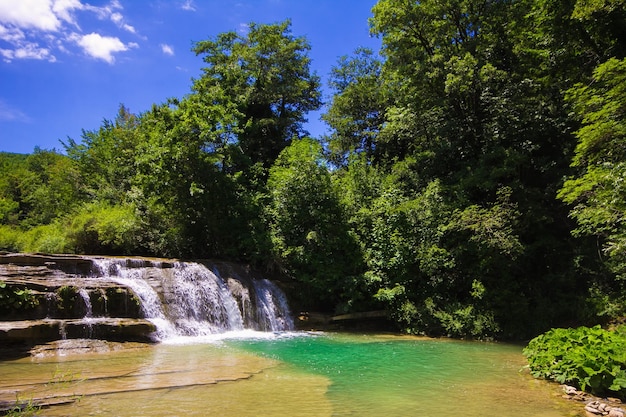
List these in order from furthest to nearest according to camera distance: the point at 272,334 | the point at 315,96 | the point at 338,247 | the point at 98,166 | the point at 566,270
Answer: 1. the point at 98,166
2. the point at 315,96
3. the point at 338,247
4. the point at 566,270
5. the point at 272,334

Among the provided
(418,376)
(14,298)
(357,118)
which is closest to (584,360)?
(418,376)

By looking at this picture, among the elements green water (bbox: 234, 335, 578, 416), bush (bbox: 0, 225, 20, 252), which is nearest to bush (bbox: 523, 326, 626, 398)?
green water (bbox: 234, 335, 578, 416)

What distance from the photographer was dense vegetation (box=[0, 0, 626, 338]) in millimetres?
15344

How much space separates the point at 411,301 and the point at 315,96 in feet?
66.9

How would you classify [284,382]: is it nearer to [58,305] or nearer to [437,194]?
[58,305]

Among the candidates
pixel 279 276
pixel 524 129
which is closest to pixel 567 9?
pixel 524 129

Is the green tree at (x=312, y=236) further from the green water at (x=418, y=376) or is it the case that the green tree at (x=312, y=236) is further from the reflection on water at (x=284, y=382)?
the reflection on water at (x=284, y=382)

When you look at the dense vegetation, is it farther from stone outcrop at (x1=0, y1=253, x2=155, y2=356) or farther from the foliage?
the foliage

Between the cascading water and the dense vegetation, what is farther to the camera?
the cascading water

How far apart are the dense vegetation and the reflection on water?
444 centimetres

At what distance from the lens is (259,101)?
88.8 feet

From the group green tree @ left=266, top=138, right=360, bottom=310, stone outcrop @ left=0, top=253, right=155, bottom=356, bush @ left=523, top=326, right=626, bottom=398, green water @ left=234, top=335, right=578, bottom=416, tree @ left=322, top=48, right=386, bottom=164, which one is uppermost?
tree @ left=322, top=48, right=386, bottom=164

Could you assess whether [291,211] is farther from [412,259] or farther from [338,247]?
[412,259]

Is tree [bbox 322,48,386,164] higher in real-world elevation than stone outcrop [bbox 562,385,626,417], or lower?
higher
